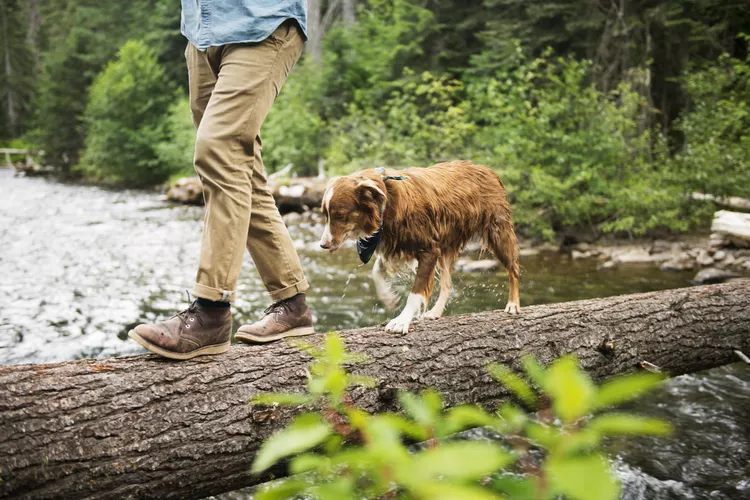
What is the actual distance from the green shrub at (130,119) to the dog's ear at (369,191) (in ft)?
79.3

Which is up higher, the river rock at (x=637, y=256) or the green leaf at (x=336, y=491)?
the green leaf at (x=336, y=491)

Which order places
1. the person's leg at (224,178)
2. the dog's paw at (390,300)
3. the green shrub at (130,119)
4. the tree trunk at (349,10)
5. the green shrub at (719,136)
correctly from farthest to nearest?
the green shrub at (130,119) → the tree trunk at (349,10) → the green shrub at (719,136) → the dog's paw at (390,300) → the person's leg at (224,178)

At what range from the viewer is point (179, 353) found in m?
2.61

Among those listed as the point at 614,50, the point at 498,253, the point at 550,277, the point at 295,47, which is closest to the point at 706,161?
the point at 550,277

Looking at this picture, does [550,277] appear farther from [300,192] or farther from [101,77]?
[101,77]

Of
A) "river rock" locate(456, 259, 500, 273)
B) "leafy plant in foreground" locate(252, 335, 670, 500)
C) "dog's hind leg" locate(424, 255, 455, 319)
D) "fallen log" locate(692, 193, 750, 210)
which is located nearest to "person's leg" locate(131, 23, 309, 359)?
"dog's hind leg" locate(424, 255, 455, 319)

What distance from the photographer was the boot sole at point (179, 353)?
8.33ft

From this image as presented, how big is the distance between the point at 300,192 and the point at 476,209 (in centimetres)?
1216

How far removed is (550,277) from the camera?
28.6ft

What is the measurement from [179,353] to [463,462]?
2.33 meters

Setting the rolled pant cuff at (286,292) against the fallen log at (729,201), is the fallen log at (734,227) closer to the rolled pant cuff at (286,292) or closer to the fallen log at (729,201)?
the fallen log at (729,201)

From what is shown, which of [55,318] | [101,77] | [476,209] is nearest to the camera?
[476,209]

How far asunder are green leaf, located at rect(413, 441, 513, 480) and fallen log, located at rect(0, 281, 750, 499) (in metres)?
2.03

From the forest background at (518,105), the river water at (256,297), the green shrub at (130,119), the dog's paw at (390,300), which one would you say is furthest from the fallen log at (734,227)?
the green shrub at (130,119)
